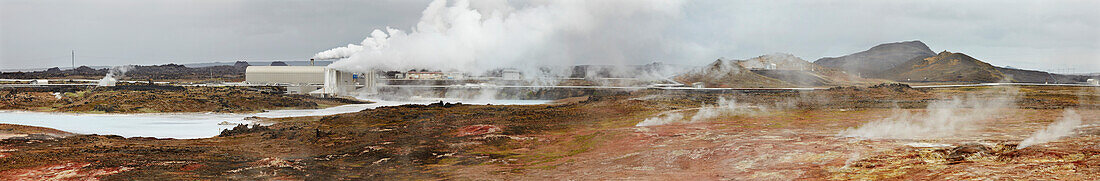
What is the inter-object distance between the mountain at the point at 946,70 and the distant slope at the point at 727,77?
35.6 m

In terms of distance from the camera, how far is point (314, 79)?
8981 centimetres

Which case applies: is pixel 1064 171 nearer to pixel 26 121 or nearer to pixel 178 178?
pixel 178 178

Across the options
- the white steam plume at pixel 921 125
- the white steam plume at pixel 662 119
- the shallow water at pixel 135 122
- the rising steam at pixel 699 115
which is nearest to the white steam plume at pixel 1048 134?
the white steam plume at pixel 921 125

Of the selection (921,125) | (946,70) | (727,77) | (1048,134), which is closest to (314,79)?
(727,77)

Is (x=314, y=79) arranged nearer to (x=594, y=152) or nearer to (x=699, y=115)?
(x=699, y=115)

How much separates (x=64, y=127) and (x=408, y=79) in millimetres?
70346

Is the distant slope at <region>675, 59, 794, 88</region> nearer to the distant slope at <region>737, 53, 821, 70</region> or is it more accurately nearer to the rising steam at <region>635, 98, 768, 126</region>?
the distant slope at <region>737, 53, 821, 70</region>

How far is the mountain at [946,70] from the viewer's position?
11875 cm

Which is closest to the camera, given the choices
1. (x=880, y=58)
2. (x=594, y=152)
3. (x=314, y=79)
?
(x=594, y=152)

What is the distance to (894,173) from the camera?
1623cm

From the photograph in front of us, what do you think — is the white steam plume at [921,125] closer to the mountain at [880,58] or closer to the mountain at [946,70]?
the mountain at [946,70]

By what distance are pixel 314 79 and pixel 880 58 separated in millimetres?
140923

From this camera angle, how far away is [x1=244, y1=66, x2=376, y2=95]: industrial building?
85.3m

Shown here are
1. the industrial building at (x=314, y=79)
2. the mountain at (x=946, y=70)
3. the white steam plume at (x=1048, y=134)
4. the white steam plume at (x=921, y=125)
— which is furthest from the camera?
the mountain at (x=946, y=70)
